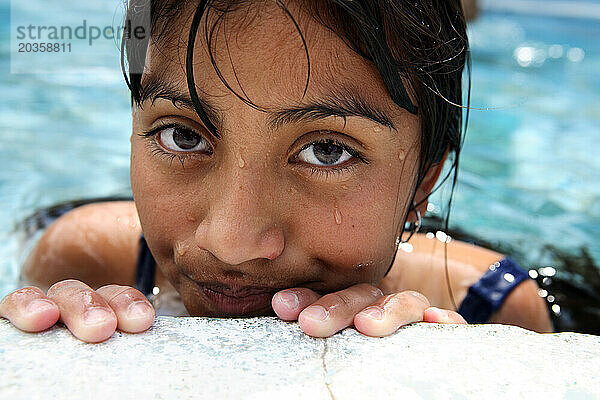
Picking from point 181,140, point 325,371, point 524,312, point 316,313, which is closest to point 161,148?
point 181,140

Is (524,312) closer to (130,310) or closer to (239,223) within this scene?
(239,223)

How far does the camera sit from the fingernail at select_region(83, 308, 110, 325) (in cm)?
111

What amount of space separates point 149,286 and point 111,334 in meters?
1.46

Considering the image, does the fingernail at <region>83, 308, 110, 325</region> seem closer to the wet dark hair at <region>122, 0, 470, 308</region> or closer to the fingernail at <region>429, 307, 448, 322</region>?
the wet dark hair at <region>122, 0, 470, 308</region>

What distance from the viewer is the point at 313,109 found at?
1346 millimetres

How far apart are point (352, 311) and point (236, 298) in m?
0.41

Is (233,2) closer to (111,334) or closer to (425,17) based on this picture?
(425,17)

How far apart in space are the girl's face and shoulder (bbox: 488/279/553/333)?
1.12 m

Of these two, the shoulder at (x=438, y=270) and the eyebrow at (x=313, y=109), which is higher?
the eyebrow at (x=313, y=109)

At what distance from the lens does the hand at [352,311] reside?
4.00 ft

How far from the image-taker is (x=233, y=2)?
1312mm

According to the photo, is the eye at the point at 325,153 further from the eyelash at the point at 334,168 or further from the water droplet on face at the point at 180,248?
the water droplet on face at the point at 180,248

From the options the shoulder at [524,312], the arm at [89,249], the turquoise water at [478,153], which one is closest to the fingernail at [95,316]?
the arm at [89,249]

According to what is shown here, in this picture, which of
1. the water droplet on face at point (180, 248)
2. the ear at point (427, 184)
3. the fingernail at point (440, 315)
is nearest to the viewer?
the fingernail at point (440, 315)
